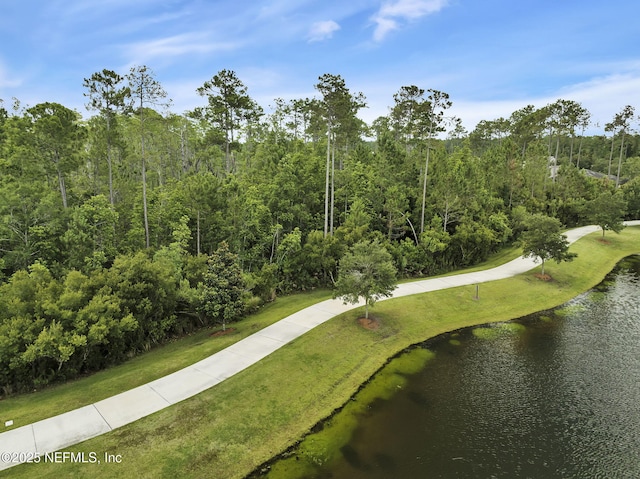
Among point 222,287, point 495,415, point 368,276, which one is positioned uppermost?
point 368,276

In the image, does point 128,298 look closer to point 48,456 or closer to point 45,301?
point 45,301

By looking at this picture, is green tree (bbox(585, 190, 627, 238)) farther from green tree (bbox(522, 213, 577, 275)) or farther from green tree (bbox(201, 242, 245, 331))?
green tree (bbox(201, 242, 245, 331))

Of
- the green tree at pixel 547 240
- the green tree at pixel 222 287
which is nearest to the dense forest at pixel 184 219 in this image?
the green tree at pixel 222 287

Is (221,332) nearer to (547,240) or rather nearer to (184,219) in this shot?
(184,219)

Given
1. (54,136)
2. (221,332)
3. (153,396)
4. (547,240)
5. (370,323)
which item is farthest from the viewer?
(547,240)

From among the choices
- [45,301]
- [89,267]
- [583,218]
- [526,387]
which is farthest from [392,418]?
[583,218]

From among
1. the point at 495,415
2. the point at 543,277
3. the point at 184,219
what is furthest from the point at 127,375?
the point at 543,277

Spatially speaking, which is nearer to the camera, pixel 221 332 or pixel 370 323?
pixel 221 332
